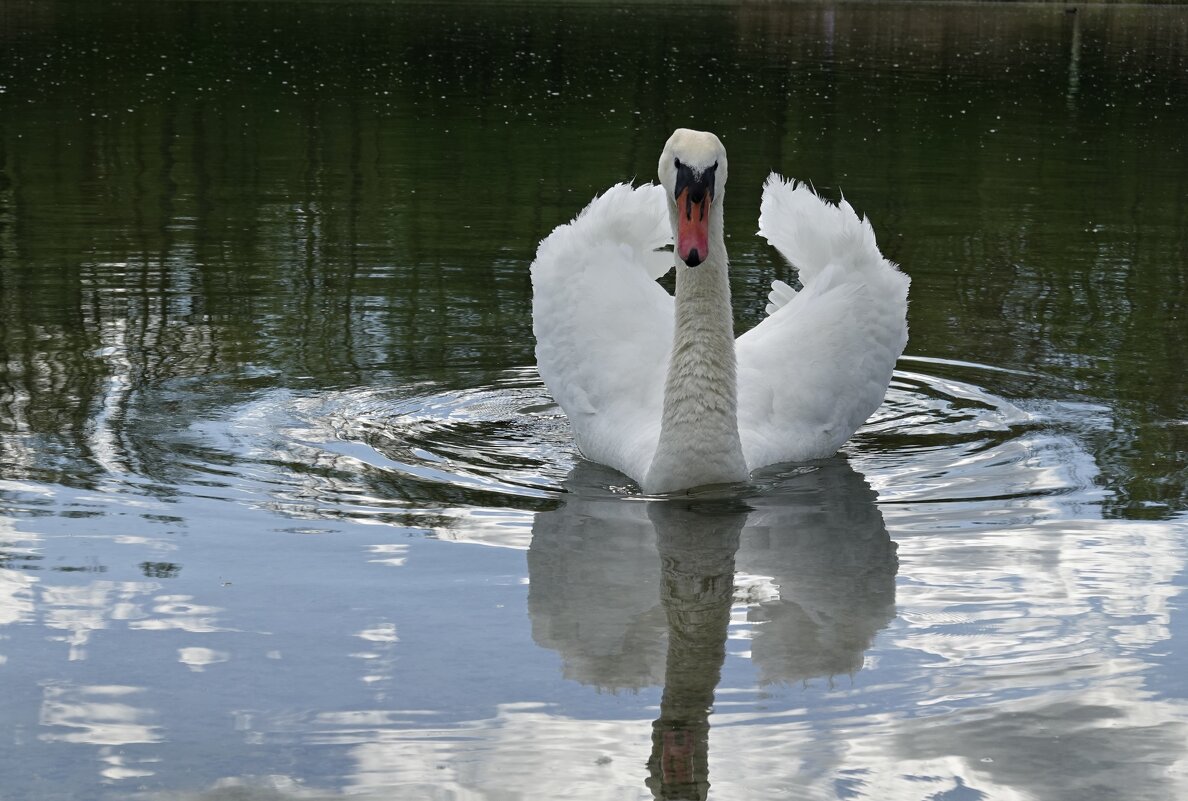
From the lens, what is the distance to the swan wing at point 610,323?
338 inches

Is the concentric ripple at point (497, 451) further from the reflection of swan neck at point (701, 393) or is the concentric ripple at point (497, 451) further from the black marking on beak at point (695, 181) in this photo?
the black marking on beak at point (695, 181)

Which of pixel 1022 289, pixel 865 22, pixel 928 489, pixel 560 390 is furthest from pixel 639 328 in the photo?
pixel 865 22

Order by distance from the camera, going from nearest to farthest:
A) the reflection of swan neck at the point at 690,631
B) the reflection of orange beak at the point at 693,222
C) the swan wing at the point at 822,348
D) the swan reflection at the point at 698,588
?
the reflection of swan neck at the point at 690,631
the swan reflection at the point at 698,588
the reflection of orange beak at the point at 693,222
the swan wing at the point at 822,348

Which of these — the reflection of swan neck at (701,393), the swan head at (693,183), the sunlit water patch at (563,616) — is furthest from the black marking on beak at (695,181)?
the sunlit water patch at (563,616)

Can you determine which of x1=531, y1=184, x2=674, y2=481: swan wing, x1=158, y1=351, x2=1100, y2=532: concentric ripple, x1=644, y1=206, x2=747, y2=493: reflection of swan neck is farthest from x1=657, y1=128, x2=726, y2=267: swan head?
x1=158, y1=351, x2=1100, y2=532: concentric ripple

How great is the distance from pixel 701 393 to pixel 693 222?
0.82 m

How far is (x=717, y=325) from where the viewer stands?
8.09 meters

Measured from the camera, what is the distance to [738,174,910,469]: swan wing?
852 cm

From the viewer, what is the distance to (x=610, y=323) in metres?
9.01

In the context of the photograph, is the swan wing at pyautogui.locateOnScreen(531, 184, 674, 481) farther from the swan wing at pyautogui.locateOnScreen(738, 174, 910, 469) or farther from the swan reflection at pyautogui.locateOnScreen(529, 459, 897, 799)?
the swan wing at pyautogui.locateOnScreen(738, 174, 910, 469)

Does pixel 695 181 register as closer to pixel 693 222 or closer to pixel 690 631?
pixel 693 222

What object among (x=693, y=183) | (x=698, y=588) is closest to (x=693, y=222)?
(x=693, y=183)

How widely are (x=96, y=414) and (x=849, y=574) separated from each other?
4293mm

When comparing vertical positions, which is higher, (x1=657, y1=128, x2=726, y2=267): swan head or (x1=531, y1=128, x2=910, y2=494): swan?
(x1=657, y1=128, x2=726, y2=267): swan head
